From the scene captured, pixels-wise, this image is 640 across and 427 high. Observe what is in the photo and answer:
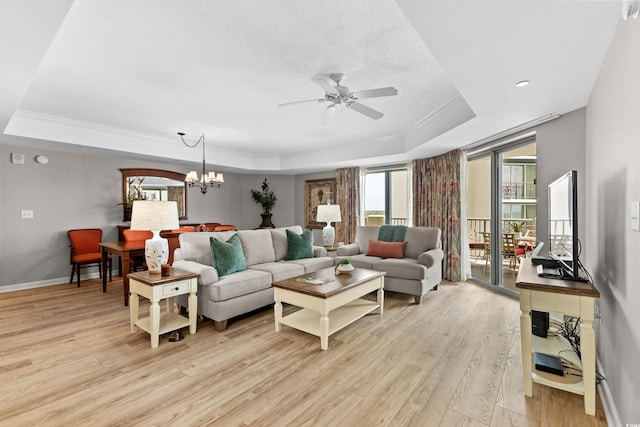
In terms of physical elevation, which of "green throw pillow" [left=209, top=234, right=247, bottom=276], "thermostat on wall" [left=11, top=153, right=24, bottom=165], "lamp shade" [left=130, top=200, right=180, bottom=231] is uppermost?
"thermostat on wall" [left=11, top=153, right=24, bottom=165]

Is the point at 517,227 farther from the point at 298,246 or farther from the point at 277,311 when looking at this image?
the point at 277,311

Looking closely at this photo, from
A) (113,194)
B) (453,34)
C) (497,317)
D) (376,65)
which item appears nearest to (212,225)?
(113,194)

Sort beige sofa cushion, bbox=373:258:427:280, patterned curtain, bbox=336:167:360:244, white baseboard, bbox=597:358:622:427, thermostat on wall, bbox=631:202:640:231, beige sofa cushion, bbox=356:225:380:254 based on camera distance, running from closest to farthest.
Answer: thermostat on wall, bbox=631:202:640:231 < white baseboard, bbox=597:358:622:427 < beige sofa cushion, bbox=373:258:427:280 < beige sofa cushion, bbox=356:225:380:254 < patterned curtain, bbox=336:167:360:244

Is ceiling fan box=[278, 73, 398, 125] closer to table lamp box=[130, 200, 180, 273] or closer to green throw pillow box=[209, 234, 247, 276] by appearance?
table lamp box=[130, 200, 180, 273]

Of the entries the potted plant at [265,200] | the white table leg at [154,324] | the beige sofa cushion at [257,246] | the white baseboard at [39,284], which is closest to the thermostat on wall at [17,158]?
the white baseboard at [39,284]

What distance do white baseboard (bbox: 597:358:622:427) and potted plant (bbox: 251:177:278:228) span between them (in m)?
6.58

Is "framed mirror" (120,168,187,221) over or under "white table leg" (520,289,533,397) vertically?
over

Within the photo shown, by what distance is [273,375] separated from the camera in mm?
2201

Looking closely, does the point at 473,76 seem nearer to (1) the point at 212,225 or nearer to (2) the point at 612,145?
(2) the point at 612,145

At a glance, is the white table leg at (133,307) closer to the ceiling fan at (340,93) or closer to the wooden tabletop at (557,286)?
the ceiling fan at (340,93)

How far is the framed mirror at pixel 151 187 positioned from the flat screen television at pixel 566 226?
20.7 feet

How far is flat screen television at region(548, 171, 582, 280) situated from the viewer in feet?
6.11

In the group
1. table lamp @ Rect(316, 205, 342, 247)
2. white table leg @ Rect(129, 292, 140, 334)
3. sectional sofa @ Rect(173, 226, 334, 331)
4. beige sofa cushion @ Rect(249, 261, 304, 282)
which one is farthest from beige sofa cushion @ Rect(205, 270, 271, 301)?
table lamp @ Rect(316, 205, 342, 247)

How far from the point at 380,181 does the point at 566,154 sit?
365 centimetres
